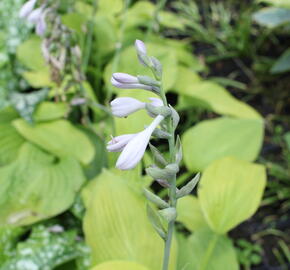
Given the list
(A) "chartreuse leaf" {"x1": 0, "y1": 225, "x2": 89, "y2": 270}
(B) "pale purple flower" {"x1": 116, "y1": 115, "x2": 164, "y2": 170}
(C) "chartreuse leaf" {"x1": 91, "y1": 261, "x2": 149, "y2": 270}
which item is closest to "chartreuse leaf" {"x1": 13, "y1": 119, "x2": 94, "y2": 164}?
(A) "chartreuse leaf" {"x1": 0, "y1": 225, "x2": 89, "y2": 270}

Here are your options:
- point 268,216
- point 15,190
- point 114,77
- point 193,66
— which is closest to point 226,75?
point 193,66

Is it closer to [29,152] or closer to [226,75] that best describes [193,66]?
[226,75]

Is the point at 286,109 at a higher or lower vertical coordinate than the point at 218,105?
lower

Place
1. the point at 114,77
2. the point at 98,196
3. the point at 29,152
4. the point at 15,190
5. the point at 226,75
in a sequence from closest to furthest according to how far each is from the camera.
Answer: the point at 114,77, the point at 98,196, the point at 15,190, the point at 29,152, the point at 226,75

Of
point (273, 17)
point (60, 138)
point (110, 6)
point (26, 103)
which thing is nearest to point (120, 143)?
point (60, 138)

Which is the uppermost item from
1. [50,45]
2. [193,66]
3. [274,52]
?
[50,45]

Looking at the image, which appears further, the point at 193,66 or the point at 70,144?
the point at 193,66
